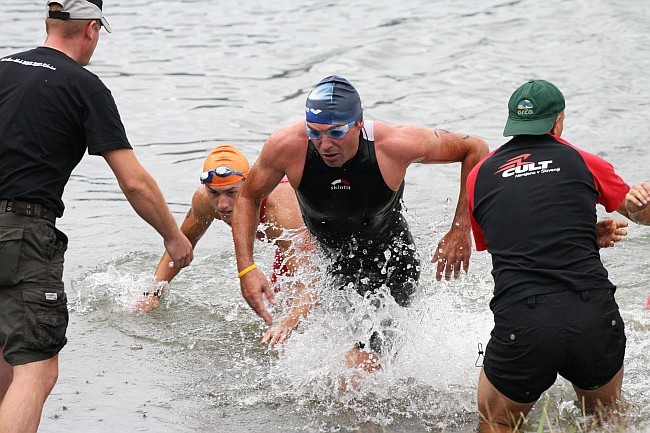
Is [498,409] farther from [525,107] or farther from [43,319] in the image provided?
[43,319]

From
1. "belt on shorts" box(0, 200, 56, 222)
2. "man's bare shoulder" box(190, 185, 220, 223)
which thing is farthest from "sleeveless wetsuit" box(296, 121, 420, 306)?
"belt on shorts" box(0, 200, 56, 222)

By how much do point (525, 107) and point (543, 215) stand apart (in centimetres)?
60

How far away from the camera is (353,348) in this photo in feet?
22.1

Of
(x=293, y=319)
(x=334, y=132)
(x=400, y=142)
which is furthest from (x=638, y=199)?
(x=293, y=319)

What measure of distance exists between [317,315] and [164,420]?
4.93 ft

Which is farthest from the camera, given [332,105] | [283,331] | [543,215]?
[283,331]

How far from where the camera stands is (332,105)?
566 centimetres

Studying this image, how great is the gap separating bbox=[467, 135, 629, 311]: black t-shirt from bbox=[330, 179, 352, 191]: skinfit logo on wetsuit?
4.11ft

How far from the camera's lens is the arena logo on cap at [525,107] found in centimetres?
500

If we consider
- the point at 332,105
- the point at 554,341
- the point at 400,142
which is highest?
the point at 332,105

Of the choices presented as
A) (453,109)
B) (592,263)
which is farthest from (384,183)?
(453,109)

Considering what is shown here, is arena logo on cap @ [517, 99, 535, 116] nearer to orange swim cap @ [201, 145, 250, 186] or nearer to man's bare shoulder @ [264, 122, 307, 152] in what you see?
man's bare shoulder @ [264, 122, 307, 152]

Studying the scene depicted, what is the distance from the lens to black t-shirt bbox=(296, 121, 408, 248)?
6.04 metres

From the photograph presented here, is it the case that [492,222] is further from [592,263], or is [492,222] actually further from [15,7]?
[15,7]
